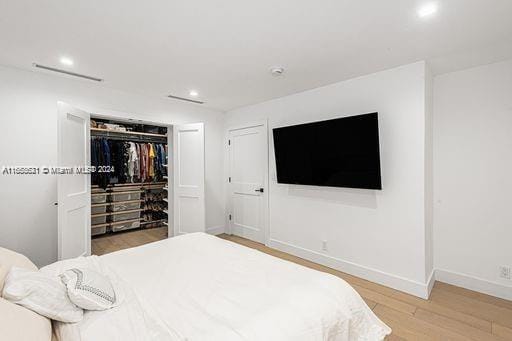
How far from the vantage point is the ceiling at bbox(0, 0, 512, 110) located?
1.64 m

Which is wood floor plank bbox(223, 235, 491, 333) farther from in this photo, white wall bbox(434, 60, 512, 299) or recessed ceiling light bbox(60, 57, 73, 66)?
recessed ceiling light bbox(60, 57, 73, 66)

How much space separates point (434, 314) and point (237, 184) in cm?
316

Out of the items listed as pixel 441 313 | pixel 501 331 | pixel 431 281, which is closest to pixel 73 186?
pixel 441 313

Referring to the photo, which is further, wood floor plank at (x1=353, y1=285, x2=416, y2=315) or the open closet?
the open closet

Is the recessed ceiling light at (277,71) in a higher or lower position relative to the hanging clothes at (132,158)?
higher

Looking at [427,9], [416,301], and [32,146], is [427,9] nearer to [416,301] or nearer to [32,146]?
[416,301]

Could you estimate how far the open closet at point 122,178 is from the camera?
2.77m

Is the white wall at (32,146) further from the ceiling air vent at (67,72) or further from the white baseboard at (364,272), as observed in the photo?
the white baseboard at (364,272)

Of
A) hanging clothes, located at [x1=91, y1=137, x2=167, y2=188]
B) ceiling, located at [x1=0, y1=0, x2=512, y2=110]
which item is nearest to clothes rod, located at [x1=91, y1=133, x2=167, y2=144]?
hanging clothes, located at [x1=91, y1=137, x2=167, y2=188]

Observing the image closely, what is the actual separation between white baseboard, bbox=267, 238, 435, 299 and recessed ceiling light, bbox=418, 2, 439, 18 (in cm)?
238

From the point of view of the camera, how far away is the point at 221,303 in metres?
1.27

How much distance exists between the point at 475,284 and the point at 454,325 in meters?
0.87

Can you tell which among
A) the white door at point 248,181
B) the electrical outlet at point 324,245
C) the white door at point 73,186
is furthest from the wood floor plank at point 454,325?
the white door at point 73,186

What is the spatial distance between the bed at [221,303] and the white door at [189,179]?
203 cm
